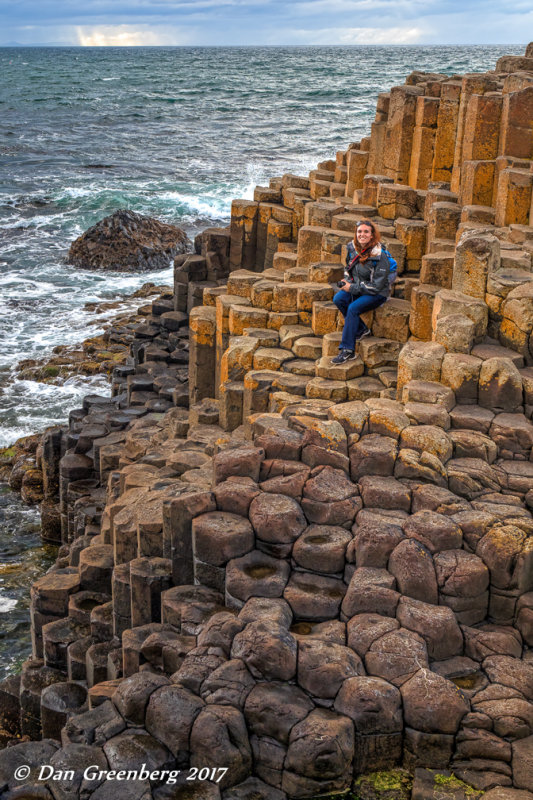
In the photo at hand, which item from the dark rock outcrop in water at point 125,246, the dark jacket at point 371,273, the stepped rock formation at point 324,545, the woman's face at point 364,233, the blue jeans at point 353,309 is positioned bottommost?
the dark rock outcrop in water at point 125,246

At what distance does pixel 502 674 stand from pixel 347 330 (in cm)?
525

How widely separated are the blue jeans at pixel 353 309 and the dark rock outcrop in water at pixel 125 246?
18.8 metres

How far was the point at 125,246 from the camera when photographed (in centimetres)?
3014

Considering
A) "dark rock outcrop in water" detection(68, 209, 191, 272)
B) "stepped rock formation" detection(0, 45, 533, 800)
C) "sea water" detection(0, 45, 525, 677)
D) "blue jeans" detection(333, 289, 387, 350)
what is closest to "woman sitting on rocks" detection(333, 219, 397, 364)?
"blue jeans" detection(333, 289, 387, 350)

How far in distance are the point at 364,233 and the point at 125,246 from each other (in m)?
19.8

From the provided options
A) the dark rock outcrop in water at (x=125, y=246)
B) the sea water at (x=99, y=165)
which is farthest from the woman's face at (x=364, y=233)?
the dark rock outcrop in water at (x=125, y=246)

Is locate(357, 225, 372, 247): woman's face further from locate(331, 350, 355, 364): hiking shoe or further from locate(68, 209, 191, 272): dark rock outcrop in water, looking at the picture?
locate(68, 209, 191, 272): dark rock outcrop in water

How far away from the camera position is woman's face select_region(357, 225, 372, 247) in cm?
1142

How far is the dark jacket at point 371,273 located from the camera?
11695 millimetres

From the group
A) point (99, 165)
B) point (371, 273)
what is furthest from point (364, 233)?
point (99, 165)

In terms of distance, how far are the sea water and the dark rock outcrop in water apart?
21.9 inches

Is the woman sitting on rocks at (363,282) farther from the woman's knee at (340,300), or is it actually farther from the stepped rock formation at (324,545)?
the stepped rock formation at (324,545)

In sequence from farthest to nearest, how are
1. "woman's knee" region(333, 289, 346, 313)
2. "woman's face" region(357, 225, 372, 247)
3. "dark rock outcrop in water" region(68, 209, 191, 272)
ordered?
"dark rock outcrop in water" region(68, 209, 191, 272) → "woman's knee" region(333, 289, 346, 313) → "woman's face" region(357, 225, 372, 247)

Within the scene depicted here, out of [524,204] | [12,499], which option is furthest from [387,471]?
[12,499]
